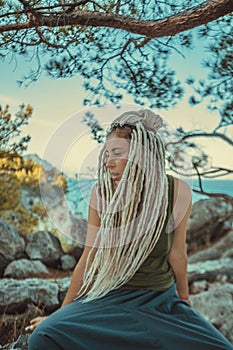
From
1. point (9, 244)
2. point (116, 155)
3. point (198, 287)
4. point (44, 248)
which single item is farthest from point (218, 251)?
point (116, 155)

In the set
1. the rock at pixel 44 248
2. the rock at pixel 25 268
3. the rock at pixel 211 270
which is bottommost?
the rock at pixel 211 270

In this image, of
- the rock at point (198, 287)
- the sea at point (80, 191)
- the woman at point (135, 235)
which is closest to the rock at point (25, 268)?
the sea at point (80, 191)

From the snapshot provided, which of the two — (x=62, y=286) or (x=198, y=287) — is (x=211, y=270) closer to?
(x=198, y=287)

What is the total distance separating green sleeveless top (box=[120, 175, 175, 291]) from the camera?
125 centimetres

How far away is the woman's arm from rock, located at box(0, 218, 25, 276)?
1.27 m

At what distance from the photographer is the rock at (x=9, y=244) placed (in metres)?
2.38

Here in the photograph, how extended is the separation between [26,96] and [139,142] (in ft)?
3.89

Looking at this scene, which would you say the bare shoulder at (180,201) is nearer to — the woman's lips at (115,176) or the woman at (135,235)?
the woman at (135,235)

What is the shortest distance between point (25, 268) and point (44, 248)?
138 millimetres

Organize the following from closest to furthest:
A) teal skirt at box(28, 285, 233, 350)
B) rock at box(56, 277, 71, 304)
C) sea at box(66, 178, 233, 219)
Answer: teal skirt at box(28, 285, 233, 350) < sea at box(66, 178, 233, 219) < rock at box(56, 277, 71, 304)

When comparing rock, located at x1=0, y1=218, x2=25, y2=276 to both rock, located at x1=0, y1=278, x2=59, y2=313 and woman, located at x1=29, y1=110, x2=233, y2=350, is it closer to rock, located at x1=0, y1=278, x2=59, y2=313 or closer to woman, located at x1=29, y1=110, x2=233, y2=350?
rock, located at x1=0, y1=278, x2=59, y2=313

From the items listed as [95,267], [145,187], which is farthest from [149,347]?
[145,187]

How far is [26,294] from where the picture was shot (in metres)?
2.33

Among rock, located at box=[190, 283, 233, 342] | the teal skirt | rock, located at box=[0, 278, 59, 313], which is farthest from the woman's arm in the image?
rock, located at box=[0, 278, 59, 313]
